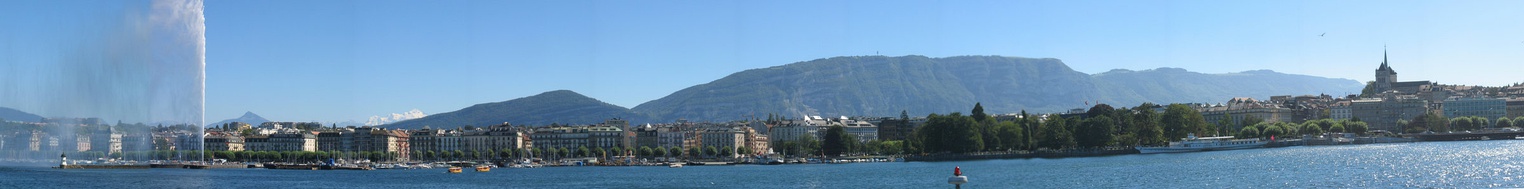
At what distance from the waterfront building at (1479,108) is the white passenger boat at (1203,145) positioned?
4026cm

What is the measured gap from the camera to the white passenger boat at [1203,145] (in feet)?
407

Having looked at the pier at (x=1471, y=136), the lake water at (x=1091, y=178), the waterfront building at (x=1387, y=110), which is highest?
the waterfront building at (x=1387, y=110)

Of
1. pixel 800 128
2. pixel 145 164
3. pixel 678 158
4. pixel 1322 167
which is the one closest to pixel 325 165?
pixel 145 164

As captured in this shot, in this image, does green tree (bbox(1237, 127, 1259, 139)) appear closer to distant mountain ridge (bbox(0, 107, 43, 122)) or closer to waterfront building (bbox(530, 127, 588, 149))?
waterfront building (bbox(530, 127, 588, 149))

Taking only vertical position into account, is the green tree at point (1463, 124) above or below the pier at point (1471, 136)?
above

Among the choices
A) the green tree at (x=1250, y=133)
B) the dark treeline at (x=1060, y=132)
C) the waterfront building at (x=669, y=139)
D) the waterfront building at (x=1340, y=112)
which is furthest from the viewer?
the waterfront building at (x=1340, y=112)

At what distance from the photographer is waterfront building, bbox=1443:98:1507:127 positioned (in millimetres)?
162000

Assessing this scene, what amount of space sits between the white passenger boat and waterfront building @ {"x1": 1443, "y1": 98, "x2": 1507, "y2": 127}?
40.3 meters

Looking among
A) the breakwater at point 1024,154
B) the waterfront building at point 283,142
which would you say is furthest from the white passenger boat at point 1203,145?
the waterfront building at point 283,142

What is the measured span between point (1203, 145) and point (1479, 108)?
49468mm

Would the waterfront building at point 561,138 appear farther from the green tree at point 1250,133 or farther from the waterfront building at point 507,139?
the green tree at point 1250,133

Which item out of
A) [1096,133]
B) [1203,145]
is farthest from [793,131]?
[1203,145]

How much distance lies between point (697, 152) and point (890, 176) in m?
65.5

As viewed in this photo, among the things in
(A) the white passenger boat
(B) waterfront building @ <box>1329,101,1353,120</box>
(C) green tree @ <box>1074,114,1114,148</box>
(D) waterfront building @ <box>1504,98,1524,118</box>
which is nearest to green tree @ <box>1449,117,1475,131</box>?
(D) waterfront building @ <box>1504,98,1524,118</box>
